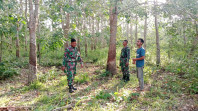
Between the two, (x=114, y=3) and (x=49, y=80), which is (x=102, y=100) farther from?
(x=114, y=3)

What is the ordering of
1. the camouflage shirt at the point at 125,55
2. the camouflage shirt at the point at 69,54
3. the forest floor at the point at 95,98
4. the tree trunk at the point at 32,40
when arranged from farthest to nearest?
the camouflage shirt at the point at 125,55 → the tree trunk at the point at 32,40 → the camouflage shirt at the point at 69,54 → the forest floor at the point at 95,98

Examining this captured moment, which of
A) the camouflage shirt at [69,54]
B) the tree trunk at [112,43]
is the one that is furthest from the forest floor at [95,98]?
the tree trunk at [112,43]

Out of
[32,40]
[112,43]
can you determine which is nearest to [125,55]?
[112,43]

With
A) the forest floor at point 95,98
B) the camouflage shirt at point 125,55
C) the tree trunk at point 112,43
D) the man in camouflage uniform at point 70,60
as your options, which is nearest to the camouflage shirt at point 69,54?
the man in camouflage uniform at point 70,60

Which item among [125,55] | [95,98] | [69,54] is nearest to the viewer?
[95,98]

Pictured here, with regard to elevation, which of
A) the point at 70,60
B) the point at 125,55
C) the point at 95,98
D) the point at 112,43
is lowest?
the point at 95,98

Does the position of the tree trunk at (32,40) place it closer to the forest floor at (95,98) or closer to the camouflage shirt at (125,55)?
the forest floor at (95,98)

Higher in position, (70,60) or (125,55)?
(125,55)

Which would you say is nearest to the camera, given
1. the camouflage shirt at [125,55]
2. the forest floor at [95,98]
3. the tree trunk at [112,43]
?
the forest floor at [95,98]

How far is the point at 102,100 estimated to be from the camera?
3693mm

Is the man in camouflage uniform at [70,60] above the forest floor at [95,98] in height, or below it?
above

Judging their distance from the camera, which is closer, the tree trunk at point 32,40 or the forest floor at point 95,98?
the forest floor at point 95,98

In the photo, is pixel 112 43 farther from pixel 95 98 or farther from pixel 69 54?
pixel 95 98

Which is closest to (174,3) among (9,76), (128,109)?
(128,109)
